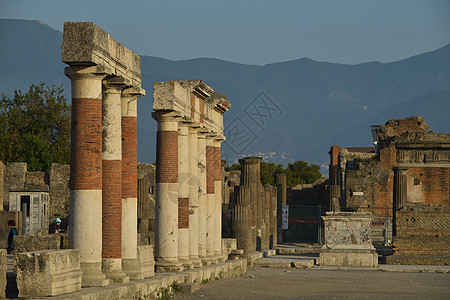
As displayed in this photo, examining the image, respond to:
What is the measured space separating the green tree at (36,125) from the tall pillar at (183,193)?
30477 millimetres

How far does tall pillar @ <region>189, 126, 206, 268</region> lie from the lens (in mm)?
22312

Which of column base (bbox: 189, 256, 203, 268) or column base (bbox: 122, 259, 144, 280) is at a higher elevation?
column base (bbox: 122, 259, 144, 280)

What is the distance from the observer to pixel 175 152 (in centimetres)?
2002

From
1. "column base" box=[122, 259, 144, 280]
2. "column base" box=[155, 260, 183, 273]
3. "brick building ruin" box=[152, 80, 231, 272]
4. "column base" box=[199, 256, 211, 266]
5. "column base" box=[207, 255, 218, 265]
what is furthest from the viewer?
"column base" box=[207, 255, 218, 265]

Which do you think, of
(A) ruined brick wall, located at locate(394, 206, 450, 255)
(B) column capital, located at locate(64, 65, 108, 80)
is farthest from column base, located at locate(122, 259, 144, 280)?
(A) ruined brick wall, located at locate(394, 206, 450, 255)

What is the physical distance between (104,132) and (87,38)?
2.15m

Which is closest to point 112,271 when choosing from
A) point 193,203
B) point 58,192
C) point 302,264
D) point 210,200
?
point 193,203

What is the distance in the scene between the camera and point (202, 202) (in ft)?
78.2

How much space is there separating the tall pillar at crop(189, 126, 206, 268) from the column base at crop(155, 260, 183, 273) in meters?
2.22

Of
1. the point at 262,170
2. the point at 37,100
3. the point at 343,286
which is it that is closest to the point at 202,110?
the point at 343,286

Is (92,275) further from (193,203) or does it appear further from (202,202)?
(202,202)

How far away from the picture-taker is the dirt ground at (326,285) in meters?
18.8

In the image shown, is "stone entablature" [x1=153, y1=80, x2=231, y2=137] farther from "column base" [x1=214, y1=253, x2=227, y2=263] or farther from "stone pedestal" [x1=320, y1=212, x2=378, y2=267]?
"stone pedestal" [x1=320, y1=212, x2=378, y2=267]

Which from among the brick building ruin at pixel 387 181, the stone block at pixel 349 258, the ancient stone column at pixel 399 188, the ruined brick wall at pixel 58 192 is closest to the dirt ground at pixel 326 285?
the stone block at pixel 349 258
